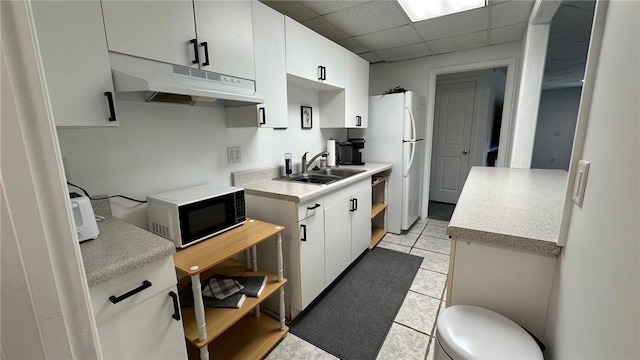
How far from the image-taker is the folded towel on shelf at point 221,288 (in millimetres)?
1524

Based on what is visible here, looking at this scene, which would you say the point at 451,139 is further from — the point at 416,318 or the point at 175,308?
the point at 175,308

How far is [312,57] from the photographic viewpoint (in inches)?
87.2

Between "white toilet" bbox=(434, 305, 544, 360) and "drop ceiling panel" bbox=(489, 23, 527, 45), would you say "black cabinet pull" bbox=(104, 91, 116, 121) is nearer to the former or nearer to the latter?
"white toilet" bbox=(434, 305, 544, 360)

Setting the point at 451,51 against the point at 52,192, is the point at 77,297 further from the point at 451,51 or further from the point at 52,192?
the point at 451,51

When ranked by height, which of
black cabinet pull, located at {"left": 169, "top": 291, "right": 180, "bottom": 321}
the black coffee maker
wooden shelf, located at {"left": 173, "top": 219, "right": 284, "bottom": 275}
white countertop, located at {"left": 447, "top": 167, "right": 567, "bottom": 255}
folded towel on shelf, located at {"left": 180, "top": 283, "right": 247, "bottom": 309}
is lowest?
folded towel on shelf, located at {"left": 180, "top": 283, "right": 247, "bottom": 309}

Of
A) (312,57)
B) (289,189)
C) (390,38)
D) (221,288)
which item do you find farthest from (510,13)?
(221,288)

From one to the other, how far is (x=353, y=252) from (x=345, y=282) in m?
0.29

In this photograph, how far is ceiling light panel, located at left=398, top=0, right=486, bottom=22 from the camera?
210 centimetres

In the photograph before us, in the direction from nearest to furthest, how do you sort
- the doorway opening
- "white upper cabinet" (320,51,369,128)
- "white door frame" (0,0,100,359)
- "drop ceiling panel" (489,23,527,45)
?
1. "white door frame" (0,0,100,359)
2. "drop ceiling panel" (489,23,527,45)
3. "white upper cabinet" (320,51,369,128)
4. the doorway opening

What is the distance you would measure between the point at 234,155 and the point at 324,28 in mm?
1523

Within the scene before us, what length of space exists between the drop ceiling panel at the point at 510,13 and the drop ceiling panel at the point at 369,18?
2.41ft

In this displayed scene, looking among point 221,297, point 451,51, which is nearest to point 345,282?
point 221,297

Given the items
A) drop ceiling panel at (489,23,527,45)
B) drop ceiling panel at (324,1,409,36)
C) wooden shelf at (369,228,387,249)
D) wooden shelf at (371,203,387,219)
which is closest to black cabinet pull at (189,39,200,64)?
drop ceiling panel at (324,1,409,36)

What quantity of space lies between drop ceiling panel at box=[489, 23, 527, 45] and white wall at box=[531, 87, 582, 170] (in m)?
4.51
